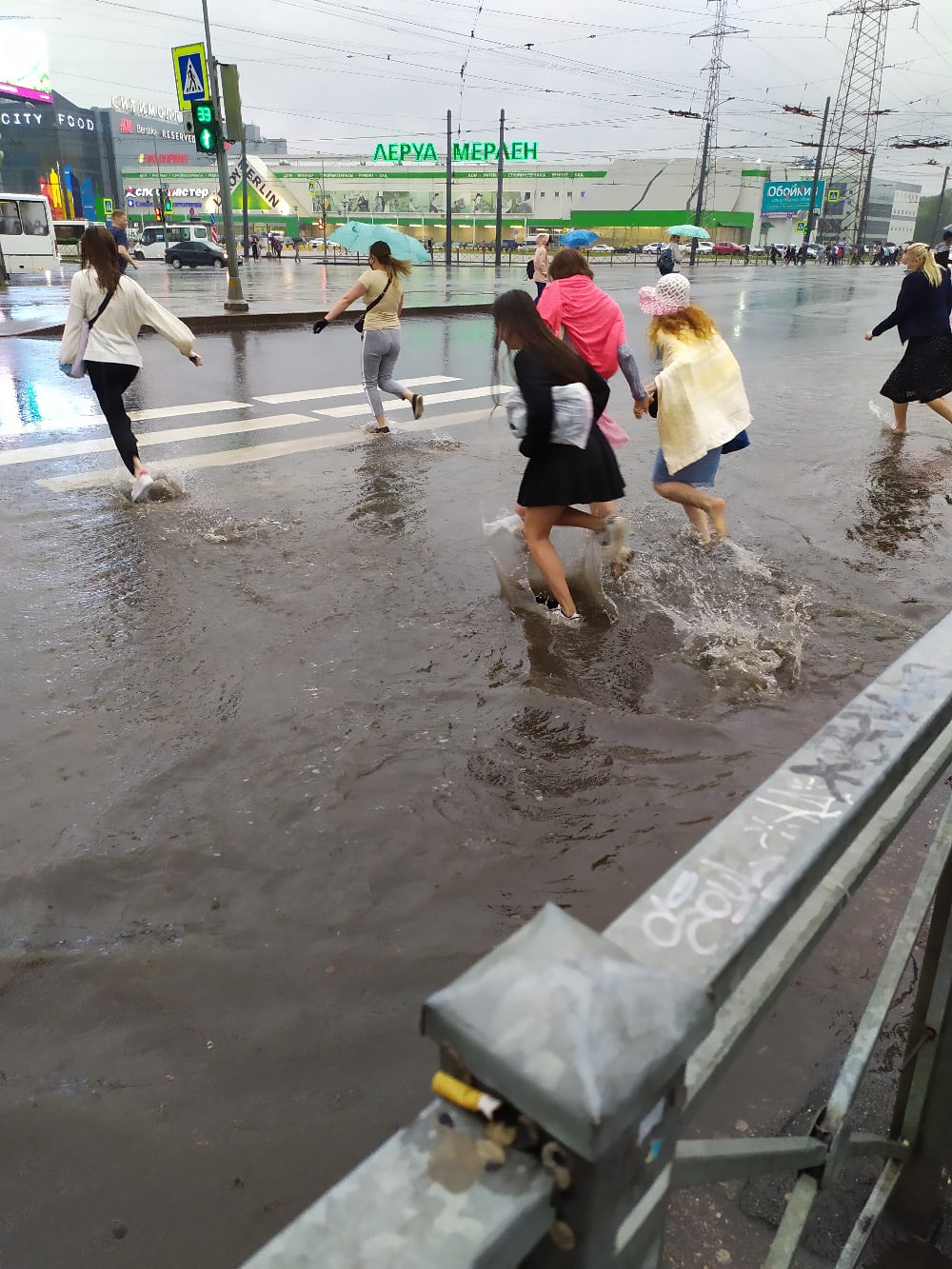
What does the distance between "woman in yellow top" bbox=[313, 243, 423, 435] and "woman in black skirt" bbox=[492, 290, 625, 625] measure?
3.90m

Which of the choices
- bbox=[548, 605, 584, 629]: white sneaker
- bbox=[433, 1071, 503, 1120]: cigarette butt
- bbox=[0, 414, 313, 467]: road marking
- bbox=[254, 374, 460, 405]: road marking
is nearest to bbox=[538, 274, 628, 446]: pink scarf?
bbox=[548, 605, 584, 629]: white sneaker

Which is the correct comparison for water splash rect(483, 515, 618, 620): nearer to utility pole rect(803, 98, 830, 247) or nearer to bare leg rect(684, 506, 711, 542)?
bare leg rect(684, 506, 711, 542)

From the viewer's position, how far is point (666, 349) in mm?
5324

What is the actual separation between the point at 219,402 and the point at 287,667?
7.07 m

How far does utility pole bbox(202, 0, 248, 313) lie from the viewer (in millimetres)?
16016

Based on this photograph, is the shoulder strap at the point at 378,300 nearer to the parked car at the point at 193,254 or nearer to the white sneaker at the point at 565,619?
the white sneaker at the point at 565,619

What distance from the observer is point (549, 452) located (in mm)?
4531

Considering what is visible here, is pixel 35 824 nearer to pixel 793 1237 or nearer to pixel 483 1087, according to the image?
pixel 793 1237

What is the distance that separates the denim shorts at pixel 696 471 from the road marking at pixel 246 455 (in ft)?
12.0

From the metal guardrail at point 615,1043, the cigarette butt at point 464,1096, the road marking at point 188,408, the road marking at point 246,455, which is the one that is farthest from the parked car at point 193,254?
the cigarette butt at point 464,1096

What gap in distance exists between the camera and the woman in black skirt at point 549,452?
13.9ft

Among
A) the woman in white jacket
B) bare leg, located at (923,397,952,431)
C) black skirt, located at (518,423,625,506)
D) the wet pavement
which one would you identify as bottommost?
the wet pavement

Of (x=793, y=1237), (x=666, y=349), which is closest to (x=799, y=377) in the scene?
(x=666, y=349)

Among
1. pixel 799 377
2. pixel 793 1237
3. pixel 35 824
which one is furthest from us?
pixel 799 377
